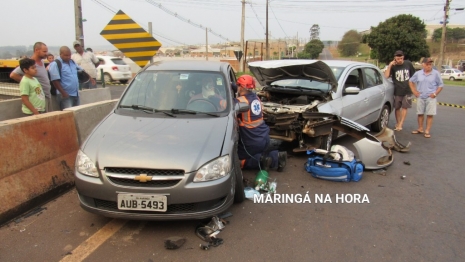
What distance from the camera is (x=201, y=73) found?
4.52 m

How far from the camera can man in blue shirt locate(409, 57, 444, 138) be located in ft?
24.0

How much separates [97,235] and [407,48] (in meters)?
44.4

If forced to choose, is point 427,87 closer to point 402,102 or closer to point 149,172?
point 402,102

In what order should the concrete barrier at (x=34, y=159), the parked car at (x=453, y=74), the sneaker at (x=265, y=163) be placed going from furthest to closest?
the parked car at (x=453, y=74)
the sneaker at (x=265, y=163)
the concrete barrier at (x=34, y=159)

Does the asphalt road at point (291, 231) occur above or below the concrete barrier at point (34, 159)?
below

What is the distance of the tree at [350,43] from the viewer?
90625mm

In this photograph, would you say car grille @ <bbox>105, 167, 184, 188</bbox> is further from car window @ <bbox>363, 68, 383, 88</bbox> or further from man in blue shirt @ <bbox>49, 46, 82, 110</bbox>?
car window @ <bbox>363, 68, 383, 88</bbox>

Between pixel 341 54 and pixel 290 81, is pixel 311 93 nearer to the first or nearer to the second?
pixel 290 81

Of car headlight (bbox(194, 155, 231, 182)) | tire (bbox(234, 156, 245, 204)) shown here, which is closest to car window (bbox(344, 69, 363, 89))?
tire (bbox(234, 156, 245, 204))

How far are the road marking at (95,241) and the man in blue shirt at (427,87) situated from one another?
22.7 ft

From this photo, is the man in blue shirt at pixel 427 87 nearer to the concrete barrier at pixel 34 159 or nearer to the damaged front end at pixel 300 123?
the damaged front end at pixel 300 123

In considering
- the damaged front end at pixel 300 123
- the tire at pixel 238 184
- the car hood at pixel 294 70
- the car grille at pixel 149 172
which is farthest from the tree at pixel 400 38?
the car grille at pixel 149 172

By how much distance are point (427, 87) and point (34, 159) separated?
7.64 m

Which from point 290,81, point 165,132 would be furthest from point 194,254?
point 290,81
